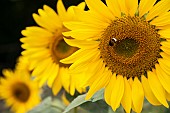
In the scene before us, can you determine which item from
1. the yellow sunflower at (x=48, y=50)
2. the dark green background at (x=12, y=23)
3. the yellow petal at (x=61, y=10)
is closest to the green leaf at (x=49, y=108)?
the yellow sunflower at (x=48, y=50)

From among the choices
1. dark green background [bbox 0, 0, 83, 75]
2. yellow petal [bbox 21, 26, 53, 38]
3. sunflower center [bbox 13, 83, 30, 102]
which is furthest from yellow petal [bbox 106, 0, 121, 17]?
dark green background [bbox 0, 0, 83, 75]

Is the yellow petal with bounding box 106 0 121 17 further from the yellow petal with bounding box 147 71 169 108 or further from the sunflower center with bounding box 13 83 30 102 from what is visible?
the sunflower center with bounding box 13 83 30 102

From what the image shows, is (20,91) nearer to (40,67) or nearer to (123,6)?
(40,67)

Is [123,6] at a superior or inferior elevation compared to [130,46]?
superior

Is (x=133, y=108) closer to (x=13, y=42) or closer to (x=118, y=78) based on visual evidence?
(x=118, y=78)

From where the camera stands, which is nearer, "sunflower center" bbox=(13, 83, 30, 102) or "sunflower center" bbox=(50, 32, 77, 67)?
"sunflower center" bbox=(50, 32, 77, 67)

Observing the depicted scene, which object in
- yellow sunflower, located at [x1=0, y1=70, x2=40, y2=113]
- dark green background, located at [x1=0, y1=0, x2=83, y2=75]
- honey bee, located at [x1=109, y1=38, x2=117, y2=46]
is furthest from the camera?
dark green background, located at [x1=0, y1=0, x2=83, y2=75]

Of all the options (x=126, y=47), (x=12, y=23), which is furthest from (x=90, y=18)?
(x=12, y=23)

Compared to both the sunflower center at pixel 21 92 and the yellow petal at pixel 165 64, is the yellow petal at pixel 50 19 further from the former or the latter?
the sunflower center at pixel 21 92
